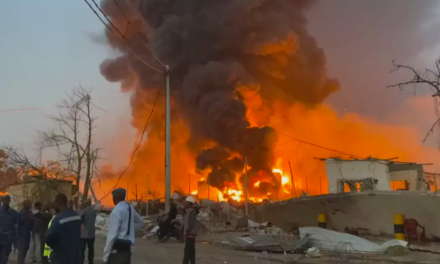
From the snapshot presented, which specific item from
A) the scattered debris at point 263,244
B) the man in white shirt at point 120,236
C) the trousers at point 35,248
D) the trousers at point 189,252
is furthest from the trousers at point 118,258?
the scattered debris at point 263,244

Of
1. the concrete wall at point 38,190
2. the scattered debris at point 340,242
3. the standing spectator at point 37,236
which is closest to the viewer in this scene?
the standing spectator at point 37,236

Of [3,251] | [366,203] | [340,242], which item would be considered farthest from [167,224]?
[3,251]

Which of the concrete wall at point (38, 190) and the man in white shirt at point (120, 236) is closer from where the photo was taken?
the man in white shirt at point (120, 236)

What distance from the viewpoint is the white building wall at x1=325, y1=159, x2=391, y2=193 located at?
50.0 ft

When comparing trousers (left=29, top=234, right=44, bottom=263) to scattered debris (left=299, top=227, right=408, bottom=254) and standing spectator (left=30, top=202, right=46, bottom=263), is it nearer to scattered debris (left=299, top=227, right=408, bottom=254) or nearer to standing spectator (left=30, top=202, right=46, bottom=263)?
standing spectator (left=30, top=202, right=46, bottom=263)

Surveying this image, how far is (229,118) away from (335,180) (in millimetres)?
11949

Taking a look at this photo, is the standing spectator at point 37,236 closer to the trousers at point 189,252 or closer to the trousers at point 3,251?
the trousers at point 3,251

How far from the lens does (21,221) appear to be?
7988mm

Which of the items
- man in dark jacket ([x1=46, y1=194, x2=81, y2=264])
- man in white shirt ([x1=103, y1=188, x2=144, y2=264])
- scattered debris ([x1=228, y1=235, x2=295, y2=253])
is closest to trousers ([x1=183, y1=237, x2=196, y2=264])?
man in white shirt ([x1=103, y1=188, x2=144, y2=264])

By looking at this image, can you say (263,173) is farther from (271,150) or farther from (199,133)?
(199,133)

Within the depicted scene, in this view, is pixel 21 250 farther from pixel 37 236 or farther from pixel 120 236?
pixel 120 236

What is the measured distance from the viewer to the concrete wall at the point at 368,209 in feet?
33.9

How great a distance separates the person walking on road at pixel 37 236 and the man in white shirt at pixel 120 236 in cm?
464

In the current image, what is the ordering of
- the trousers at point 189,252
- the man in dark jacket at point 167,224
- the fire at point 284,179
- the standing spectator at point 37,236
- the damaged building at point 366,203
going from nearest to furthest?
the trousers at point 189,252, the standing spectator at point 37,236, the damaged building at point 366,203, the man in dark jacket at point 167,224, the fire at point 284,179
